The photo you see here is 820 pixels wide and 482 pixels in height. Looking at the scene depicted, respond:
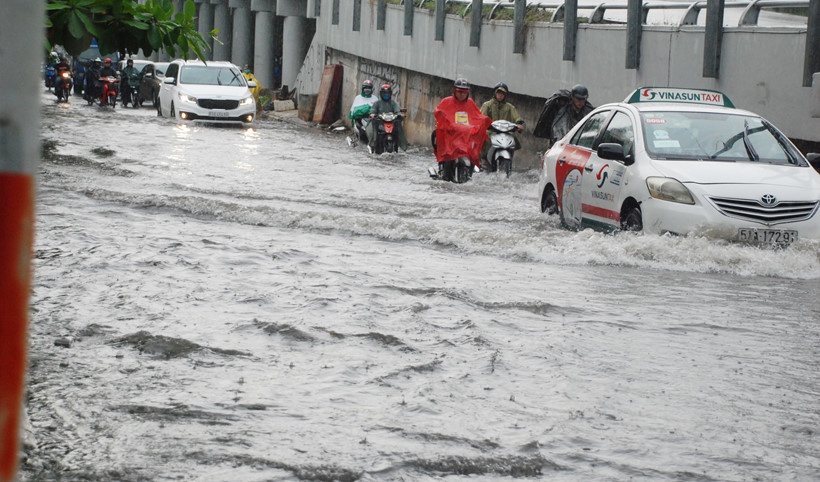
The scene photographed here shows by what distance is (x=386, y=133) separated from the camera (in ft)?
84.1

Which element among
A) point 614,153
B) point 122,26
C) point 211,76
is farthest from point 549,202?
point 211,76

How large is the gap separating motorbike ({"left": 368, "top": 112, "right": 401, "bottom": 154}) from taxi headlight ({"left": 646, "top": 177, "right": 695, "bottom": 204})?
14.8m

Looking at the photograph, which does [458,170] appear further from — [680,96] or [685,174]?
[685,174]

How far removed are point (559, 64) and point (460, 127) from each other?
416cm

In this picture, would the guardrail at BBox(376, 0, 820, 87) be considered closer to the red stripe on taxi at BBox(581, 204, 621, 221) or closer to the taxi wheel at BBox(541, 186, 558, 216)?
the taxi wheel at BBox(541, 186, 558, 216)

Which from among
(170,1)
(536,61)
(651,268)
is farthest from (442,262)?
(536,61)

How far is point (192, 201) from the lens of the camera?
14.3 meters

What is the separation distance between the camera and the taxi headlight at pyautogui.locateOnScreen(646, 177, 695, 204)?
420 inches

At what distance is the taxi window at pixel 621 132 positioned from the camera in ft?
38.4

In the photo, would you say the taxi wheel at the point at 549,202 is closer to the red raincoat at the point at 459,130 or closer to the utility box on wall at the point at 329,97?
the red raincoat at the point at 459,130

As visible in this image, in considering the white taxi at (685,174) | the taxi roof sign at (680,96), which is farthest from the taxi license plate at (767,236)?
the taxi roof sign at (680,96)

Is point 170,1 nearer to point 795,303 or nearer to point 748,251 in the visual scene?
point 795,303

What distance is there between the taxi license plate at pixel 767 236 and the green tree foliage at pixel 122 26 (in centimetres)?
480

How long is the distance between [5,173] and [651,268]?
8.79 meters
